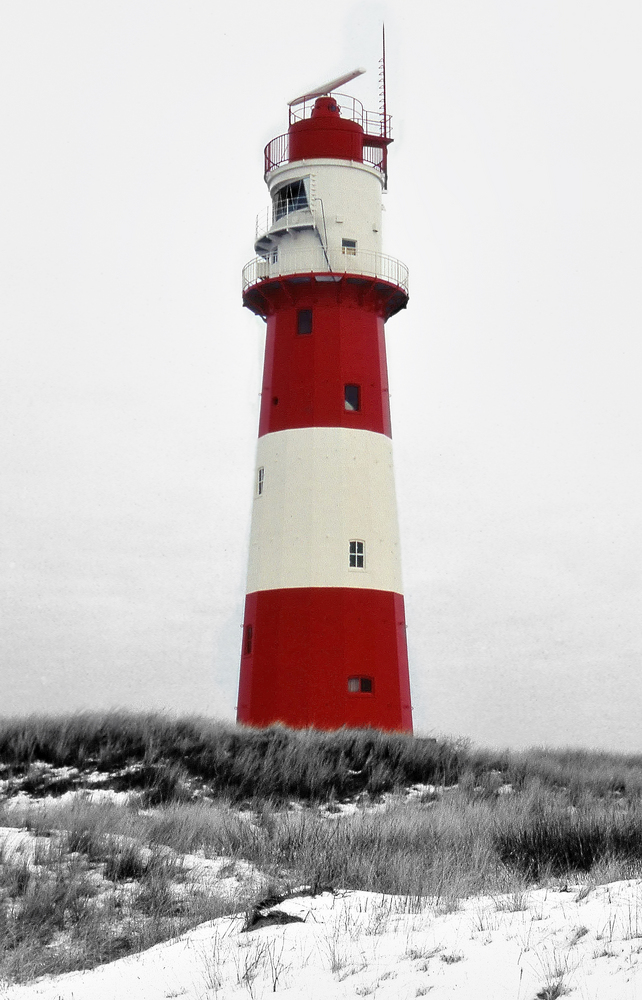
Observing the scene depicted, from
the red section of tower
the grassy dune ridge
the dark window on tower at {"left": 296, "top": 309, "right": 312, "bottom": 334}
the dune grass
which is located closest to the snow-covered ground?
the grassy dune ridge

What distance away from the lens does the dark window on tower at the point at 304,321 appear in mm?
21156

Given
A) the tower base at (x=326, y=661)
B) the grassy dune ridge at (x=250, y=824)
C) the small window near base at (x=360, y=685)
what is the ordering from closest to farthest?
1. the grassy dune ridge at (x=250, y=824)
2. the tower base at (x=326, y=661)
3. the small window near base at (x=360, y=685)

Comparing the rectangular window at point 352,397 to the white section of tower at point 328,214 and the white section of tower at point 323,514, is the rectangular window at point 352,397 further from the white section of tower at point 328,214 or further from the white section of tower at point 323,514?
the white section of tower at point 328,214

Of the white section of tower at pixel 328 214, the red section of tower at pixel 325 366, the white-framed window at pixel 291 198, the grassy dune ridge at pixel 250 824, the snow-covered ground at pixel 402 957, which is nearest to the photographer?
the snow-covered ground at pixel 402 957

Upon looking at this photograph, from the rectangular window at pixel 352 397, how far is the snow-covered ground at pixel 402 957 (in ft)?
47.6

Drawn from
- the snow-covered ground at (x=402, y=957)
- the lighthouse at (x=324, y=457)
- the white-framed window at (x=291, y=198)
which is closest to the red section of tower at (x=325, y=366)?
the lighthouse at (x=324, y=457)

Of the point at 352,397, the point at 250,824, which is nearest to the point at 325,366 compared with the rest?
the point at 352,397

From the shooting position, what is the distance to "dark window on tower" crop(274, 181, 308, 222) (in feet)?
71.4

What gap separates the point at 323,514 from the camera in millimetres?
19984

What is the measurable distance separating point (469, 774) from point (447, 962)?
1044cm

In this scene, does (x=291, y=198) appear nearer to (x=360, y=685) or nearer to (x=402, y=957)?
(x=360, y=685)

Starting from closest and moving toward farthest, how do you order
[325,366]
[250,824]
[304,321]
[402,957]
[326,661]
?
1. [402,957]
2. [250,824]
3. [326,661]
4. [325,366]
5. [304,321]

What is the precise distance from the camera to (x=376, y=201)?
2214cm

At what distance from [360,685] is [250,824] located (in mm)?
8799
